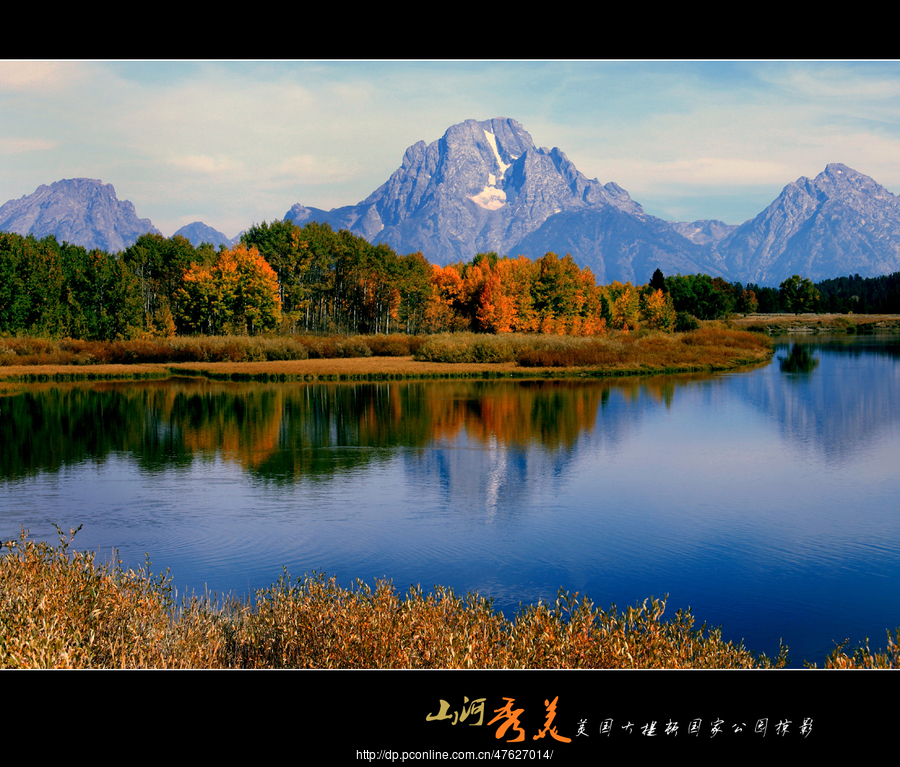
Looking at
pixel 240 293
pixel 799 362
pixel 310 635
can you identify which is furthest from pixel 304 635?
pixel 240 293

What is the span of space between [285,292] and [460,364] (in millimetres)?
44517

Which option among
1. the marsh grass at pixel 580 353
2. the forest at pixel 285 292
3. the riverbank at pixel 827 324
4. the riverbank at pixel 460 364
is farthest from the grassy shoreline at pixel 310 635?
the riverbank at pixel 827 324

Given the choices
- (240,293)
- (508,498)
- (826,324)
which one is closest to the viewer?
(508,498)

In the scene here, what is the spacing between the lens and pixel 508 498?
24719 mm

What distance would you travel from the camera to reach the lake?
17.0 meters

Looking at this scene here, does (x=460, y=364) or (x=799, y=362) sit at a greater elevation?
(x=460, y=364)

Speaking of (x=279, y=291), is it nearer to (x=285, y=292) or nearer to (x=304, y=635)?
(x=285, y=292)

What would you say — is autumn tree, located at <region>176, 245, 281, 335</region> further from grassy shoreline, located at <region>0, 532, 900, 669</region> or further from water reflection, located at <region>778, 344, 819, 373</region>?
grassy shoreline, located at <region>0, 532, 900, 669</region>

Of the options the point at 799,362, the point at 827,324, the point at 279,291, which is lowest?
the point at 799,362

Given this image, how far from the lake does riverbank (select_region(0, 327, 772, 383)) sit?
16846 millimetres

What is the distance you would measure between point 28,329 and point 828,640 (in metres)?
88.6

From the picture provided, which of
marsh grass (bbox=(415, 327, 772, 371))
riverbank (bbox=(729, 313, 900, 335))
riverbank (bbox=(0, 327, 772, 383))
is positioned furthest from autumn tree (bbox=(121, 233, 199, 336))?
riverbank (bbox=(729, 313, 900, 335))
